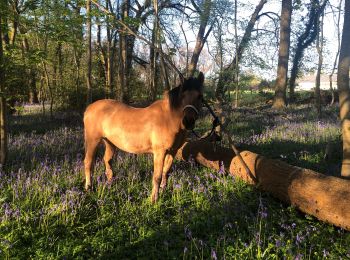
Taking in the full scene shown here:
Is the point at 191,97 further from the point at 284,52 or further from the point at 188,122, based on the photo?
the point at 284,52

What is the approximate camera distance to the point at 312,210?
4.64 meters

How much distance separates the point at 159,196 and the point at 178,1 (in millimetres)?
26708

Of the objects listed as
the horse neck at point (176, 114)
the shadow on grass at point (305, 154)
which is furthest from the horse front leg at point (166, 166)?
the shadow on grass at point (305, 154)

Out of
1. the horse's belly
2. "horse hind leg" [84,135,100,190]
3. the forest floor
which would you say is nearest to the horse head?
the horse's belly

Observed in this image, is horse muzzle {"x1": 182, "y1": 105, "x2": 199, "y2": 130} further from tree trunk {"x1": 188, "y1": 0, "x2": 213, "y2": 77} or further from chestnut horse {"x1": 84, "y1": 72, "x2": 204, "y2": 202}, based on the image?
tree trunk {"x1": 188, "y1": 0, "x2": 213, "y2": 77}

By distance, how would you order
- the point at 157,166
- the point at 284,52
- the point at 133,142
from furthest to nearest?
the point at 284,52, the point at 133,142, the point at 157,166

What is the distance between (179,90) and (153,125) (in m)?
0.75

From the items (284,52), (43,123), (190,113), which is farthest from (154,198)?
(284,52)

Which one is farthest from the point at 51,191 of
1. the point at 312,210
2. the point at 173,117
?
the point at 312,210

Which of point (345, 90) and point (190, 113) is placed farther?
point (345, 90)

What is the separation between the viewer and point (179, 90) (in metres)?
4.88

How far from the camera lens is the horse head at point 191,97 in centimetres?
471

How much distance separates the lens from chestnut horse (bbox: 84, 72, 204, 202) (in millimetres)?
4777

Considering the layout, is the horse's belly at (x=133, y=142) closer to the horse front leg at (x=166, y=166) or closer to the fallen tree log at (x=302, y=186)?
the horse front leg at (x=166, y=166)
